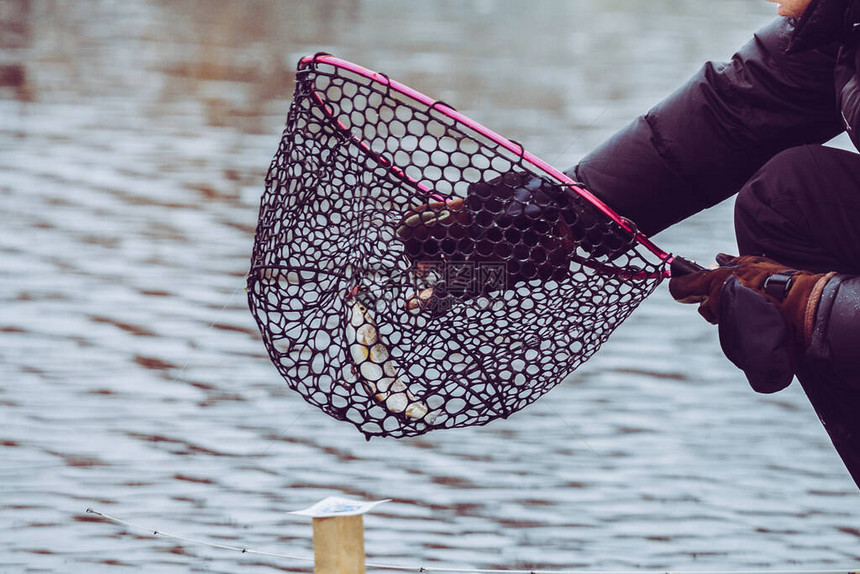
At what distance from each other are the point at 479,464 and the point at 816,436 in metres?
0.87

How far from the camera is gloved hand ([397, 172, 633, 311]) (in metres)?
1.53

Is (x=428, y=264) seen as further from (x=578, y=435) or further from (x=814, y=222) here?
(x=578, y=435)

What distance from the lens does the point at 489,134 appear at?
4.81ft

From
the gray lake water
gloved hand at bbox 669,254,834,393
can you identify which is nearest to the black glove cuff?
gloved hand at bbox 669,254,834,393

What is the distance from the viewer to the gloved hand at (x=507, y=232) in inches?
60.2

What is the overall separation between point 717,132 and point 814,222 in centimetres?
19

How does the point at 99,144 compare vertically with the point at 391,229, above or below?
above

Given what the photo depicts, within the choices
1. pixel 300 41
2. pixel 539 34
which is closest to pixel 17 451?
pixel 300 41

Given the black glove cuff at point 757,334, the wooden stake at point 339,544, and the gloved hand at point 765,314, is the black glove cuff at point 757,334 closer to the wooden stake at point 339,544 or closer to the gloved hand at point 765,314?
the gloved hand at point 765,314

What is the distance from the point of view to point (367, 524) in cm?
245

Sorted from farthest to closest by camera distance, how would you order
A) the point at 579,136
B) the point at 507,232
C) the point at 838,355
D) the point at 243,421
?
the point at 579,136 → the point at 243,421 → the point at 507,232 → the point at 838,355

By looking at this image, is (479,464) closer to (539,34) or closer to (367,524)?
(367,524)

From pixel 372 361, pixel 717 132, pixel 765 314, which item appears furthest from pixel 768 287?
pixel 372 361

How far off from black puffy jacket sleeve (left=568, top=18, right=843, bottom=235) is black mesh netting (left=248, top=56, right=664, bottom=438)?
108 millimetres
